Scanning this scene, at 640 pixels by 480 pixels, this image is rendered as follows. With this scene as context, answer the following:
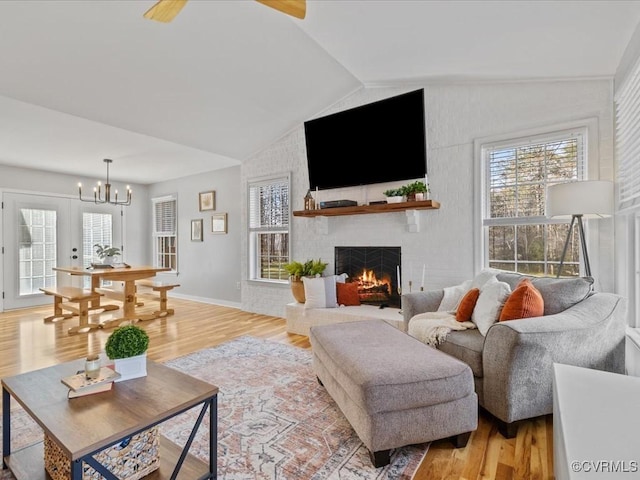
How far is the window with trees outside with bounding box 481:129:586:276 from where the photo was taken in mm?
2895

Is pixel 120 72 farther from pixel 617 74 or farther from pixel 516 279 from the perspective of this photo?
pixel 617 74

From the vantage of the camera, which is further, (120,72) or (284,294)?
(284,294)

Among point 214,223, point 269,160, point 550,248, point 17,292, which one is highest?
point 269,160

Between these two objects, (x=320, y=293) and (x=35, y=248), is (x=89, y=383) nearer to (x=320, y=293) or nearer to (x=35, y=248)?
(x=320, y=293)

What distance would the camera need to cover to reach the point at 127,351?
156cm

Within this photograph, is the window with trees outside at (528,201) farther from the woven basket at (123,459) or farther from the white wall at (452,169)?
the woven basket at (123,459)

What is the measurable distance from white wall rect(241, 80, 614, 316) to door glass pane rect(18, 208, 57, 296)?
15.0ft

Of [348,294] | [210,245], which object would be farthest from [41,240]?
[348,294]

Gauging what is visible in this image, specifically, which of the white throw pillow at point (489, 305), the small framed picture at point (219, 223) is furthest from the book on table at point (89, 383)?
the small framed picture at point (219, 223)

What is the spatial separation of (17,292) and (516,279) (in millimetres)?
7192

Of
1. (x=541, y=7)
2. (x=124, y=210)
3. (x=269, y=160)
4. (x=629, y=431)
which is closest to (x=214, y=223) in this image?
(x=269, y=160)

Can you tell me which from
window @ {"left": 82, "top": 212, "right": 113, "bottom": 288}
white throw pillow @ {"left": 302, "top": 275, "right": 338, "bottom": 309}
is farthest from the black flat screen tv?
window @ {"left": 82, "top": 212, "right": 113, "bottom": 288}

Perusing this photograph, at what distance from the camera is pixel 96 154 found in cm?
495

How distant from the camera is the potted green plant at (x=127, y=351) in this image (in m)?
1.55
